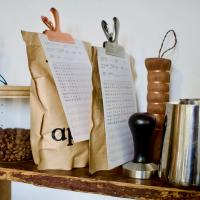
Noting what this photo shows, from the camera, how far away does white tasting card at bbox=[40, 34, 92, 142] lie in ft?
2.29

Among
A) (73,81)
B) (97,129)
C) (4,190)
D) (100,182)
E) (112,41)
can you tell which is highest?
(112,41)

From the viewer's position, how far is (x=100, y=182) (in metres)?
0.63

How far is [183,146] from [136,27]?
16.8 inches

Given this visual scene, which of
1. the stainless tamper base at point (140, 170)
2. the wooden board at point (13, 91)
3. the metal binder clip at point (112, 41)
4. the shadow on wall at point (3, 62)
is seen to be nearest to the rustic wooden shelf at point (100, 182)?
the stainless tamper base at point (140, 170)

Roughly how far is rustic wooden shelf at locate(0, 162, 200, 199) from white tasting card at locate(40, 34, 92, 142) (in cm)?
9

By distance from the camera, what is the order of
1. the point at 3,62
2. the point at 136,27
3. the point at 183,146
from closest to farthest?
the point at 183,146, the point at 136,27, the point at 3,62

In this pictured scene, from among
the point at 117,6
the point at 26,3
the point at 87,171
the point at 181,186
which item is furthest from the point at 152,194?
the point at 26,3

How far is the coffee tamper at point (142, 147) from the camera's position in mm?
660

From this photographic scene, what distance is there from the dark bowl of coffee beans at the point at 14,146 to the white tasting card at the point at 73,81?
0.52 ft

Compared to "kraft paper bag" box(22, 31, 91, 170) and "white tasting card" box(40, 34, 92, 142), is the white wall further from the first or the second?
"kraft paper bag" box(22, 31, 91, 170)

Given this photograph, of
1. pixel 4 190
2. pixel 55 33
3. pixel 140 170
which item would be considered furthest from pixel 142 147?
pixel 4 190

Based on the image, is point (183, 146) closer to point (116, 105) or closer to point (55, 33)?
point (116, 105)

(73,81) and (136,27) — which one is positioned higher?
(136,27)

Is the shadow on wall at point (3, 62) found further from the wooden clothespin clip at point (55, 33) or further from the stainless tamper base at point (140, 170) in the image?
the stainless tamper base at point (140, 170)
